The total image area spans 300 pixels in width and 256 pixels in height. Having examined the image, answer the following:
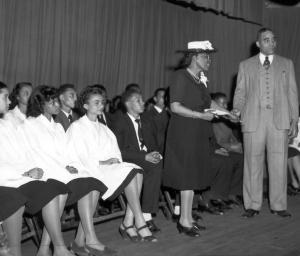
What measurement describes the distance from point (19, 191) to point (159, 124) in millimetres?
2123

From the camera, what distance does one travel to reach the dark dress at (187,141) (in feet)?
13.4

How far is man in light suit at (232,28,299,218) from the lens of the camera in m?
4.88

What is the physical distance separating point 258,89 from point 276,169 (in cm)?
76

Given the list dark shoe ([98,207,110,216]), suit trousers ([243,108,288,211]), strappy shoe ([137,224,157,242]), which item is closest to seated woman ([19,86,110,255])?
strappy shoe ([137,224,157,242])

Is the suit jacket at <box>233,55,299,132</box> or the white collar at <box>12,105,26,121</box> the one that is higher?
the suit jacket at <box>233,55,299,132</box>

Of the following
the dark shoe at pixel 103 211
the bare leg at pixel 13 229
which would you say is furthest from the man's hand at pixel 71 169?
the dark shoe at pixel 103 211

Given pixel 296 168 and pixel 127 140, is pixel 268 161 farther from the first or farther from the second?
pixel 296 168

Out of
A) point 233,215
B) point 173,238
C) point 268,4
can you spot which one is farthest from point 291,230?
point 268,4

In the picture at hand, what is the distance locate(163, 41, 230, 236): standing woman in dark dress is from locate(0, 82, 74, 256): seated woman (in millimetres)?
1127

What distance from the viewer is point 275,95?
4.89 metres

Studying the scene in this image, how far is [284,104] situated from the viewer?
15.9 feet

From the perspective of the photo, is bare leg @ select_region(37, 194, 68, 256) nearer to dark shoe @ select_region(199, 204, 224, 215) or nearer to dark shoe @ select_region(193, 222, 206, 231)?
dark shoe @ select_region(193, 222, 206, 231)

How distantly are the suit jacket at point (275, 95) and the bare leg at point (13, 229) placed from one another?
8.35 ft

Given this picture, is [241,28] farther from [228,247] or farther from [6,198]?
[6,198]
